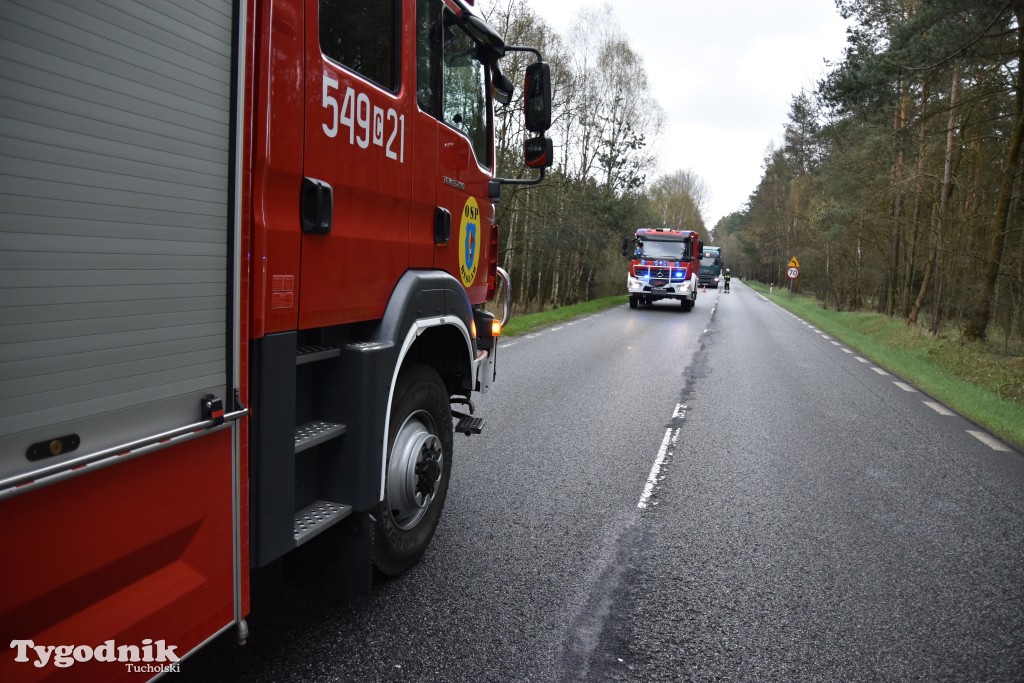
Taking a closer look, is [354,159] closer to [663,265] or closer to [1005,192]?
[1005,192]

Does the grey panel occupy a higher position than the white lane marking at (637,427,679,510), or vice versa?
the grey panel

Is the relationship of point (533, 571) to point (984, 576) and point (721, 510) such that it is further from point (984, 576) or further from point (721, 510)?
point (984, 576)

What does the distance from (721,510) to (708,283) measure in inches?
2405

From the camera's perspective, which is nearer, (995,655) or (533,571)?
(995,655)

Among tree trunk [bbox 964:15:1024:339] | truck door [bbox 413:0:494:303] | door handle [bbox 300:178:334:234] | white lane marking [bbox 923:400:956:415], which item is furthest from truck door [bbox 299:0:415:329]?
tree trunk [bbox 964:15:1024:339]

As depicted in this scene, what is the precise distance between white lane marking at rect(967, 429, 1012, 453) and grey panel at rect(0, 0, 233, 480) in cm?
737

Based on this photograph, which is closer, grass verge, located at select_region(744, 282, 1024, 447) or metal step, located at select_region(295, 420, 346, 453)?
metal step, located at select_region(295, 420, 346, 453)

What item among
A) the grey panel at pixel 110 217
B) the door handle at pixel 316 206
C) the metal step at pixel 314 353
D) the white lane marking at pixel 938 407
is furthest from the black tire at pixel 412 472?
the white lane marking at pixel 938 407

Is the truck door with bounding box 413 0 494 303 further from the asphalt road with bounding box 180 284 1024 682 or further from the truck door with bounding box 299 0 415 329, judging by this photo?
the asphalt road with bounding box 180 284 1024 682

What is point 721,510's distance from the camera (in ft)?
15.1

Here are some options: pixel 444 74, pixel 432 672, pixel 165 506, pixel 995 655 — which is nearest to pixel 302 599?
pixel 432 672

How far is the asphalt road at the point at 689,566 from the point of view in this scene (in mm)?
2775

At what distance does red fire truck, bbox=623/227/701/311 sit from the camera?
2491 cm

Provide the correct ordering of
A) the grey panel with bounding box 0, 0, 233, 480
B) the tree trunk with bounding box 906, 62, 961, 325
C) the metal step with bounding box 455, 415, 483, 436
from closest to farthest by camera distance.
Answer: the grey panel with bounding box 0, 0, 233, 480, the metal step with bounding box 455, 415, 483, 436, the tree trunk with bounding box 906, 62, 961, 325
